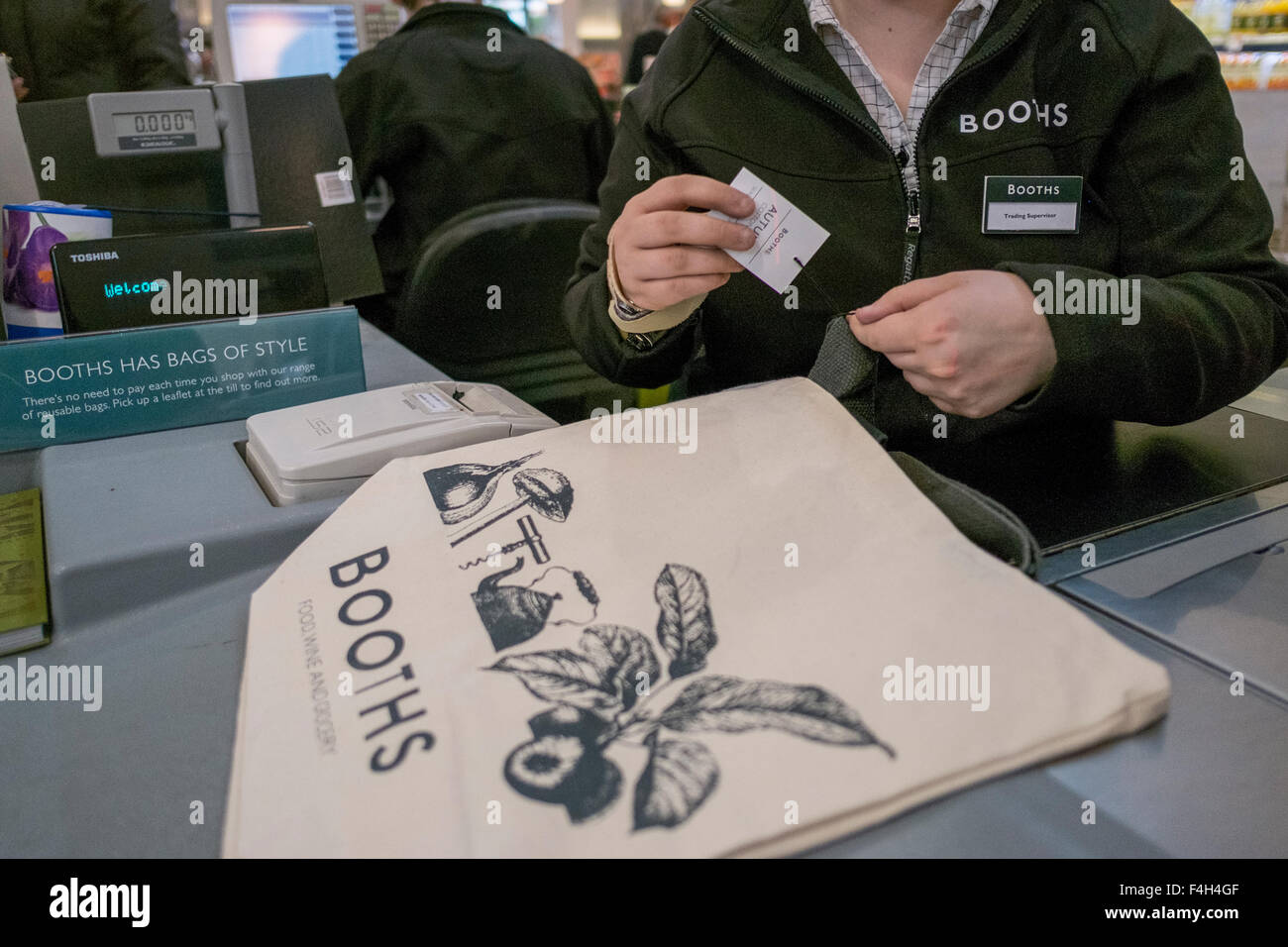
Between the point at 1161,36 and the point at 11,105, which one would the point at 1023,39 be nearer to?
the point at 1161,36

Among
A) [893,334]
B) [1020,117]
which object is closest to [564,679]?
[893,334]

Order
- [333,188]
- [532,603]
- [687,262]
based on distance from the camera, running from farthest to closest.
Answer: [333,188] < [687,262] < [532,603]

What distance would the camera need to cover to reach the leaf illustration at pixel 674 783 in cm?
36

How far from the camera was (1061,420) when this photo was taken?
35.0 inches

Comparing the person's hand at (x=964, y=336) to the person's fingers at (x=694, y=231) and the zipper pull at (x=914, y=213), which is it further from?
the zipper pull at (x=914, y=213)

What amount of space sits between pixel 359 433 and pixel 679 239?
29 centimetres

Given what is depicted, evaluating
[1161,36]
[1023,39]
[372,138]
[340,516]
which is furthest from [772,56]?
[372,138]

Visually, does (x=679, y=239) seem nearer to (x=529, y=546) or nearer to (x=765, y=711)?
(x=529, y=546)

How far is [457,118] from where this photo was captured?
6.53ft

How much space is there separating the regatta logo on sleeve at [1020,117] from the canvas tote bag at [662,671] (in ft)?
1.46

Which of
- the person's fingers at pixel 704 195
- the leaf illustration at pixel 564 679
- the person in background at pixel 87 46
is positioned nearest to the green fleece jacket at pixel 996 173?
the person's fingers at pixel 704 195

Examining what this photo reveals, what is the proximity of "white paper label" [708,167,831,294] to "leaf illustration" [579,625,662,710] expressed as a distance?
13.0 inches

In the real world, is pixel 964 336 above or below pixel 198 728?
above

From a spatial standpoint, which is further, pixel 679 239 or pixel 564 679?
pixel 679 239
